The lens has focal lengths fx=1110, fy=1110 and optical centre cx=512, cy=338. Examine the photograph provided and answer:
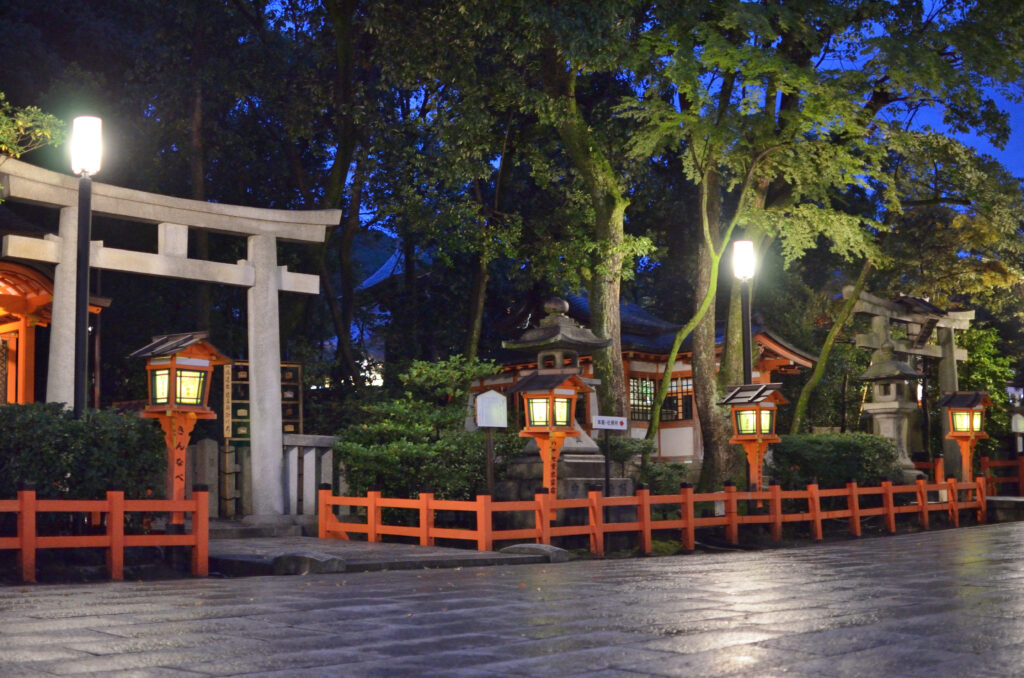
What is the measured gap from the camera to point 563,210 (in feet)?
78.9

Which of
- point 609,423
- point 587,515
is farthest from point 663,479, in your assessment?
point 609,423

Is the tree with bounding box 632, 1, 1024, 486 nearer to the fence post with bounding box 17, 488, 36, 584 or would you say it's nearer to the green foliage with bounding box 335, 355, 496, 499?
the green foliage with bounding box 335, 355, 496, 499

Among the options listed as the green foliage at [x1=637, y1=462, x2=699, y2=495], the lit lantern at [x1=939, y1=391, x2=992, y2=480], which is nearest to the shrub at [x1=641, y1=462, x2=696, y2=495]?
the green foliage at [x1=637, y1=462, x2=699, y2=495]

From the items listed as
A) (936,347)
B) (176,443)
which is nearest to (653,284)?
(936,347)

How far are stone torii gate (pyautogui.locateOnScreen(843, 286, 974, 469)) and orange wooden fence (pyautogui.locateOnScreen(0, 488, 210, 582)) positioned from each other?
57.7 ft

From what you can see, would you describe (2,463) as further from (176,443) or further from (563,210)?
(563,210)

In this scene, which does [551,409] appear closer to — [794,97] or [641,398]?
[794,97]

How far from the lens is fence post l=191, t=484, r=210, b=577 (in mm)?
11961

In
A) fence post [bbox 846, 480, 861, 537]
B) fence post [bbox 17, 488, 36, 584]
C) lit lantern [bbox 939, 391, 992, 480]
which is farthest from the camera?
lit lantern [bbox 939, 391, 992, 480]

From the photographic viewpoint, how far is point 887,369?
25719 millimetres

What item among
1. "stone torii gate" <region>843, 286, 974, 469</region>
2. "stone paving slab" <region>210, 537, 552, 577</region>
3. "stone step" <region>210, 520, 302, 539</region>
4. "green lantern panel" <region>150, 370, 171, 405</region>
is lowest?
"stone paving slab" <region>210, 537, 552, 577</region>

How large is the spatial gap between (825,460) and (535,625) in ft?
57.6

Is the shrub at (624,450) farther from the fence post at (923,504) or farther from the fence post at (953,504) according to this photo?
the fence post at (953,504)

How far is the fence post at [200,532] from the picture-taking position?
12.0 metres
